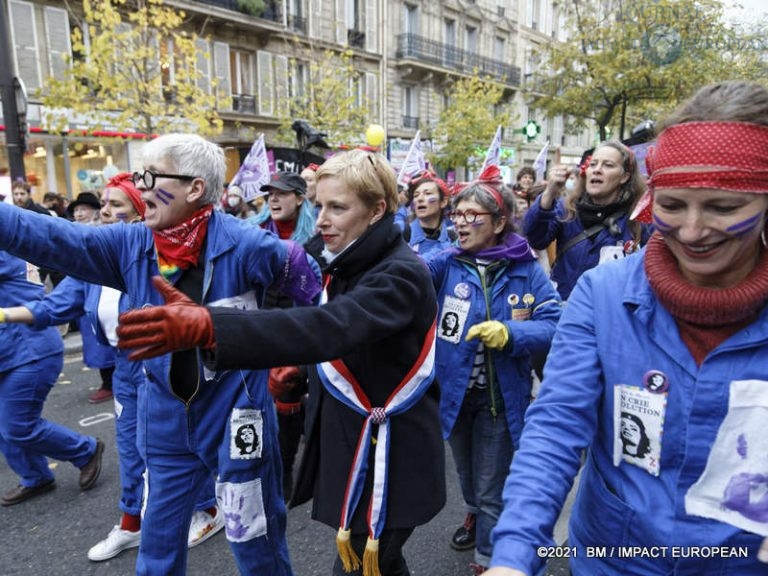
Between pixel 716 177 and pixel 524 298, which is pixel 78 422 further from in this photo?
pixel 716 177

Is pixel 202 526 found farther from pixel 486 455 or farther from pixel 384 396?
pixel 384 396

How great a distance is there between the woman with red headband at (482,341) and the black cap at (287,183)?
7.00 feet

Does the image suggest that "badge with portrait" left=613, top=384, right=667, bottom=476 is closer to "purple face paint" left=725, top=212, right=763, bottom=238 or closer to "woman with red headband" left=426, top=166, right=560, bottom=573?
"purple face paint" left=725, top=212, right=763, bottom=238

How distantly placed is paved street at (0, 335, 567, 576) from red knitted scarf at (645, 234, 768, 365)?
2.28 m

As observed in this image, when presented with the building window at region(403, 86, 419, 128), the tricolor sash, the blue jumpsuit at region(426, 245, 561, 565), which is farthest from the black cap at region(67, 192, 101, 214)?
the building window at region(403, 86, 419, 128)

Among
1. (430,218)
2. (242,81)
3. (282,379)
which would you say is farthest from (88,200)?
(242,81)

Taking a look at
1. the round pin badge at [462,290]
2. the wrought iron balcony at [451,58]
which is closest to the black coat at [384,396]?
the round pin badge at [462,290]

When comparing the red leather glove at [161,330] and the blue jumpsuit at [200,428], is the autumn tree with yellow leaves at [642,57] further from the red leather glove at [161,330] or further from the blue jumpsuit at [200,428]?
the red leather glove at [161,330]

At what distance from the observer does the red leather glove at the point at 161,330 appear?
1309 millimetres

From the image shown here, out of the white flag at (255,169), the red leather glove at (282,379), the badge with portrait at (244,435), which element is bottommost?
the badge with portrait at (244,435)

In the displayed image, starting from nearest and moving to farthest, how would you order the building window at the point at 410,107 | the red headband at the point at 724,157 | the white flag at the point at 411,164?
the red headband at the point at 724,157
the white flag at the point at 411,164
the building window at the point at 410,107

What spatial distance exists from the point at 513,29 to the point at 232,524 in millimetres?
37270

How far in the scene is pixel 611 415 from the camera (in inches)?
54.9

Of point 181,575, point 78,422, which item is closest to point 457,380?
point 181,575
